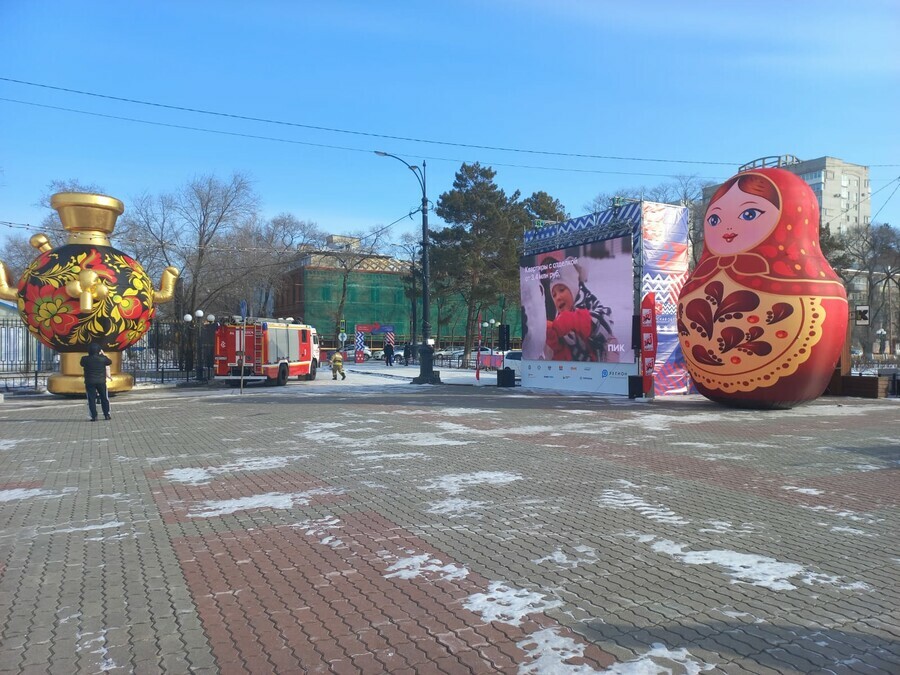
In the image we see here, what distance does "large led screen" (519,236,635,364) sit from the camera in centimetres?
2122

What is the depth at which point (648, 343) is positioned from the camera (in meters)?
19.9

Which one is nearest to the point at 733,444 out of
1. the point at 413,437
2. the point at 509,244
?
the point at 413,437

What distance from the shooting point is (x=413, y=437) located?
1177cm

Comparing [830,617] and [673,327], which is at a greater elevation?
[673,327]

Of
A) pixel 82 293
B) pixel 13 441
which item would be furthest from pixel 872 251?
pixel 13 441

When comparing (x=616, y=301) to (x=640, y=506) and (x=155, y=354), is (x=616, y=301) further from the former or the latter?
(x=155, y=354)

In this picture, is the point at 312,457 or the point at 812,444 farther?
the point at 812,444

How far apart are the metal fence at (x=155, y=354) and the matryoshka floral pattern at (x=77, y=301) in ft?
16.6

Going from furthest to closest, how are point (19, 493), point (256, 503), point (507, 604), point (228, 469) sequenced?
1. point (228, 469)
2. point (19, 493)
3. point (256, 503)
4. point (507, 604)

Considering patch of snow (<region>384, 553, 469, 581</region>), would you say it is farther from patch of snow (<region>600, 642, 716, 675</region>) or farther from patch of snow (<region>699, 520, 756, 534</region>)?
patch of snow (<region>699, 520, 756, 534</region>)

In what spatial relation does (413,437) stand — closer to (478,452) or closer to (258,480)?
(478,452)

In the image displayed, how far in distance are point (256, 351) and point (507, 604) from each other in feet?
72.6

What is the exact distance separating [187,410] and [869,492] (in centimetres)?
1476

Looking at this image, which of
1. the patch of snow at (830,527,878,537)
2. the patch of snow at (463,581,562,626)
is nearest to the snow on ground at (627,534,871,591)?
the patch of snow at (830,527,878,537)
